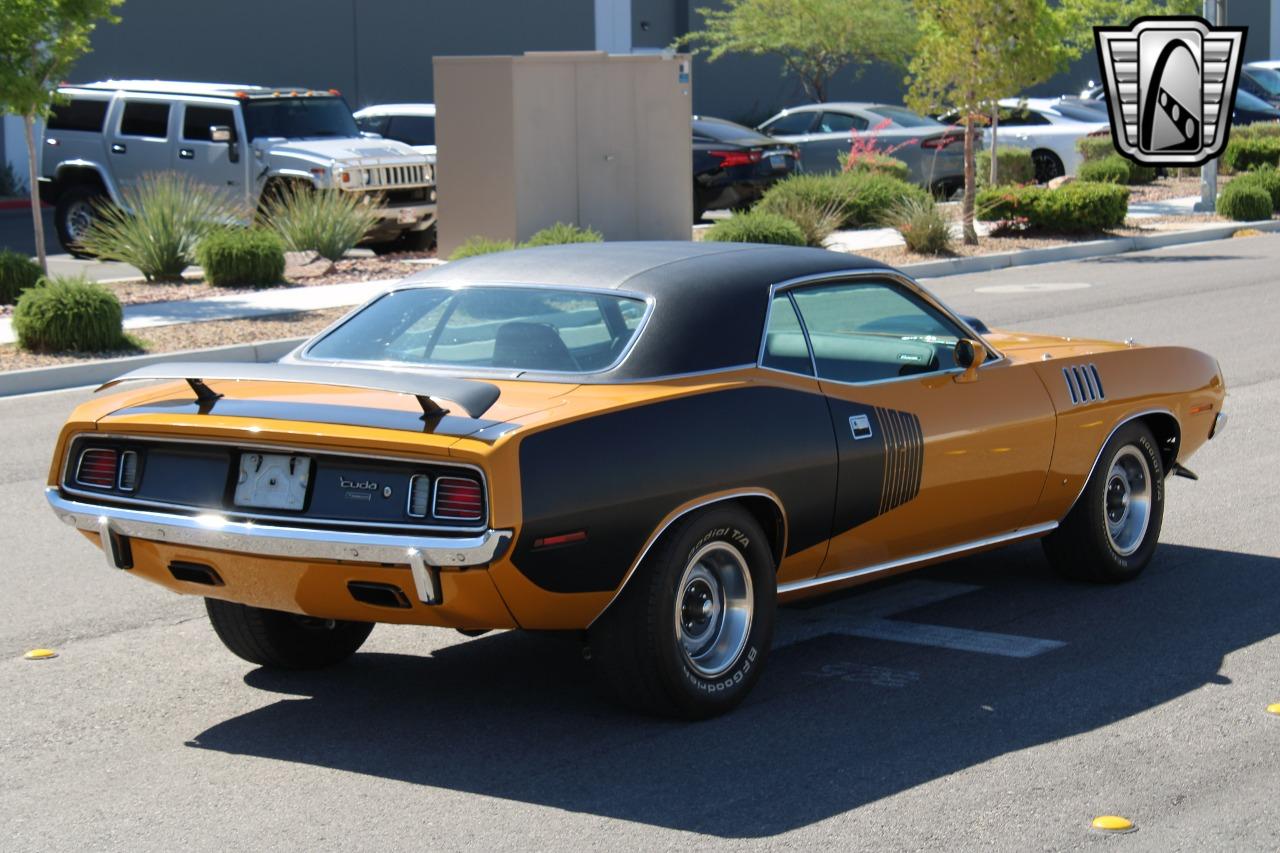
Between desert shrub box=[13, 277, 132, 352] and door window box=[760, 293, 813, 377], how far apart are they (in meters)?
10.5

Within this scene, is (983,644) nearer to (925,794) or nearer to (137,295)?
(925,794)

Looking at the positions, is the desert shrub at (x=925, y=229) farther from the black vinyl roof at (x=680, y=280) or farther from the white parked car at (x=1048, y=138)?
the black vinyl roof at (x=680, y=280)

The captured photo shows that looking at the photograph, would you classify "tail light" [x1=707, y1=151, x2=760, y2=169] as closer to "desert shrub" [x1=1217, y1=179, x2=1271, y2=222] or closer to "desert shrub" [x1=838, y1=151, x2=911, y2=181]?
"desert shrub" [x1=838, y1=151, x2=911, y2=181]

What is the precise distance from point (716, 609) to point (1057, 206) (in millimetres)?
20165

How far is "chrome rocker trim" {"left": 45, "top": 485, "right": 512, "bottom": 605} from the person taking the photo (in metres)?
5.09

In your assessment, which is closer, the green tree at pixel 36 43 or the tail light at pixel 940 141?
the green tree at pixel 36 43

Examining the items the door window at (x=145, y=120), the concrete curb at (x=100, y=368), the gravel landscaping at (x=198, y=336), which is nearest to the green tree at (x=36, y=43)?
the gravel landscaping at (x=198, y=336)

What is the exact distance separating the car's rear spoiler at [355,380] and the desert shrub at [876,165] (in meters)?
22.1

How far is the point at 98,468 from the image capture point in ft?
19.0

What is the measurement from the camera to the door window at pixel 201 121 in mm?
22984

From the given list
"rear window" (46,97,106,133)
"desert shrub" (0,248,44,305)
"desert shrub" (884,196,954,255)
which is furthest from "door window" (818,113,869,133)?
"desert shrub" (0,248,44,305)

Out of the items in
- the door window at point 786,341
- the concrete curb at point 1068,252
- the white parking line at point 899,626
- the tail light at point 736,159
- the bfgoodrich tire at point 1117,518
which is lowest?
the concrete curb at point 1068,252

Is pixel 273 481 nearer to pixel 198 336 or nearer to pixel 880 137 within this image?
pixel 198 336

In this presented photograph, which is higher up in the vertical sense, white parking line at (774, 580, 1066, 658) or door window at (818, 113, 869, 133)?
door window at (818, 113, 869, 133)
